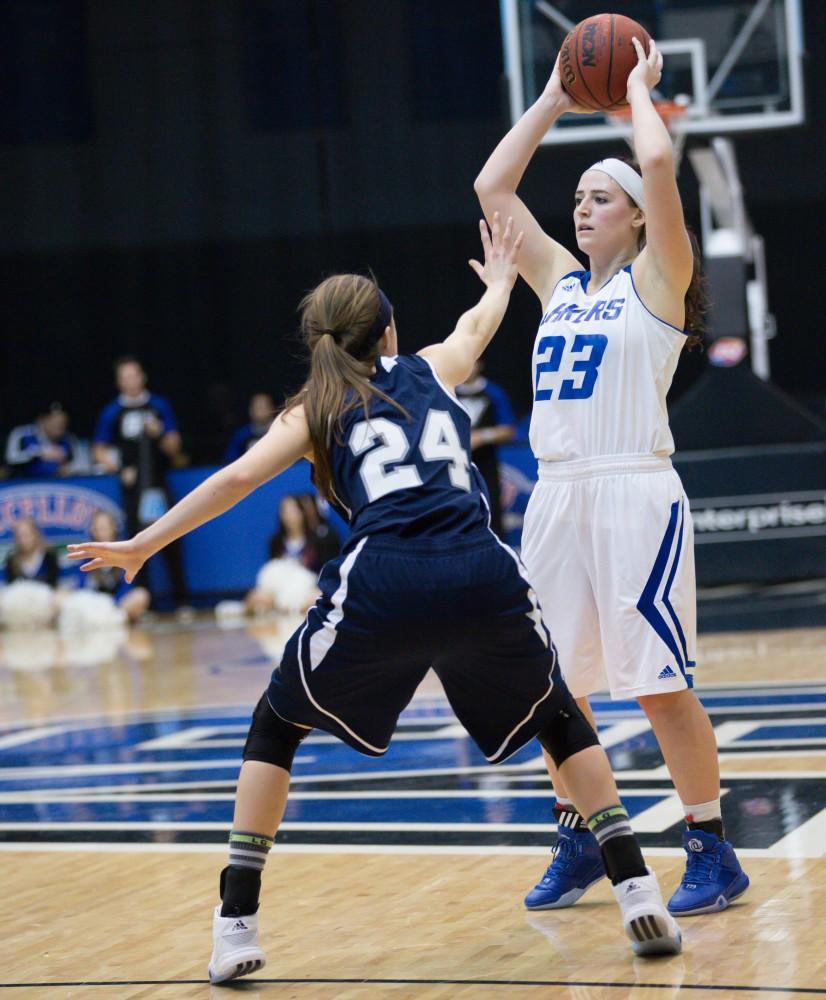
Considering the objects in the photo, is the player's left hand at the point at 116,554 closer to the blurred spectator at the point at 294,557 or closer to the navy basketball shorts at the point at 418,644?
the navy basketball shorts at the point at 418,644

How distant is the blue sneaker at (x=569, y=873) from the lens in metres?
4.11

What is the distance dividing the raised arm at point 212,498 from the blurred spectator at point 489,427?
27.9ft

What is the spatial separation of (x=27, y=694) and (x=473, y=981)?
6.17 metres

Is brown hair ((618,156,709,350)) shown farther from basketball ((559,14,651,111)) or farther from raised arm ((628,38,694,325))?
basketball ((559,14,651,111))

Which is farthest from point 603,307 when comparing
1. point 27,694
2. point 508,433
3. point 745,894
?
point 508,433

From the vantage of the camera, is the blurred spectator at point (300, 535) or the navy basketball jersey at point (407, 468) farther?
the blurred spectator at point (300, 535)

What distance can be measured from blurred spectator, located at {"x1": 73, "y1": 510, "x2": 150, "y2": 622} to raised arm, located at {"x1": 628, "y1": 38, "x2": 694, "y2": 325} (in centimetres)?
959

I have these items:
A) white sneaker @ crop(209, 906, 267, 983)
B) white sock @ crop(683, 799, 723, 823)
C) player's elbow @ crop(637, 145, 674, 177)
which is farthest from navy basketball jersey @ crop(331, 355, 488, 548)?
white sock @ crop(683, 799, 723, 823)

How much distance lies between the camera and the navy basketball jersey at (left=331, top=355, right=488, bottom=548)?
3514 mm

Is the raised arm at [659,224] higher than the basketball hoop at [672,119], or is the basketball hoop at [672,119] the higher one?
the basketball hoop at [672,119]

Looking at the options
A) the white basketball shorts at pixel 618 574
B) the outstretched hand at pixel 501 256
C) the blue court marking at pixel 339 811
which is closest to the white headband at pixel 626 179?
the outstretched hand at pixel 501 256

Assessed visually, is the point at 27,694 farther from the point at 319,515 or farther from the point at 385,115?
the point at 385,115

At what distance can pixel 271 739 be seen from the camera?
3.58 m

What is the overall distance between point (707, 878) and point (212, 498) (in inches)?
61.8
